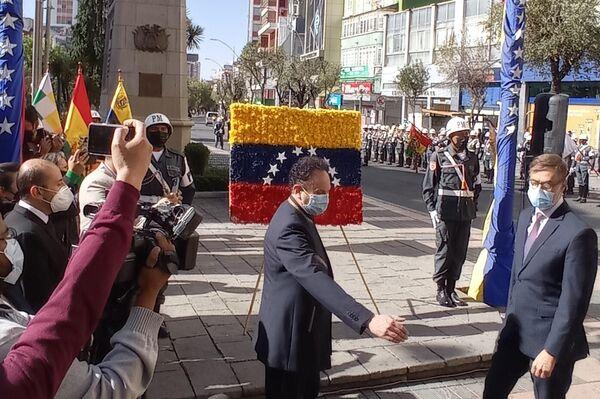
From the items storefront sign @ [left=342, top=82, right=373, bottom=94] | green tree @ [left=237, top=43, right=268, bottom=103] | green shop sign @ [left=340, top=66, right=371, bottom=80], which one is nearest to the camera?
green tree @ [left=237, top=43, right=268, bottom=103]

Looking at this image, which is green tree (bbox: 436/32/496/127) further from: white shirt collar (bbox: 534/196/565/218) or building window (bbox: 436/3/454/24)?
white shirt collar (bbox: 534/196/565/218)

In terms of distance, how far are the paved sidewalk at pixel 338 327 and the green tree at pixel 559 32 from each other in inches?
521

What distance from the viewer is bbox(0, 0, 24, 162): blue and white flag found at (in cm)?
540

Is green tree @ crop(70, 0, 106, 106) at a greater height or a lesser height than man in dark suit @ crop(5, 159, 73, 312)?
greater

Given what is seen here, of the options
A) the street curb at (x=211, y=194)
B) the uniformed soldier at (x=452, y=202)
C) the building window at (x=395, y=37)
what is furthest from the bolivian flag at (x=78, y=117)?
the building window at (x=395, y=37)

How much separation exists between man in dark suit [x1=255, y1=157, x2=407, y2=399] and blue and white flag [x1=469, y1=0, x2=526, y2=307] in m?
3.51

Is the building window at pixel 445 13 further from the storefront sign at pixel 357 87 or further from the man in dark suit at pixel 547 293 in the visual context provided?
the man in dark suit at pixel 547 293

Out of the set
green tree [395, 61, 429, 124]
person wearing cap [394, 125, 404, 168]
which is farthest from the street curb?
green tree [395, 61, 429, 124]

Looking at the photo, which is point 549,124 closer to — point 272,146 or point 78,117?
point 272,146

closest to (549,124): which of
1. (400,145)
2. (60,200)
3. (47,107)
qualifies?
(60,200)

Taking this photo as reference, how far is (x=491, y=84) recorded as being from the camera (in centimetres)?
3781

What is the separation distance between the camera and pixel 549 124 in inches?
235

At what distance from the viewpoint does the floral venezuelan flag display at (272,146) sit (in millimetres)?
6070

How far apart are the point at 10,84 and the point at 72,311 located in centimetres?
448
